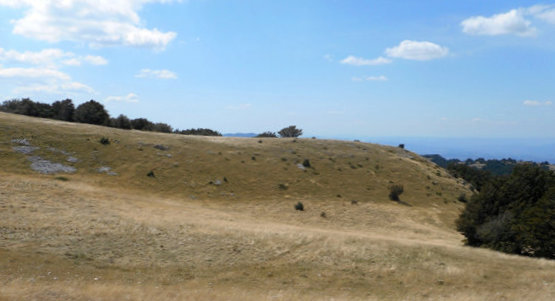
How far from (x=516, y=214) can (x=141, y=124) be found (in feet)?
298

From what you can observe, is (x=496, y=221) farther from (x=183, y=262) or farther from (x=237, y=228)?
(x=183, y=262)

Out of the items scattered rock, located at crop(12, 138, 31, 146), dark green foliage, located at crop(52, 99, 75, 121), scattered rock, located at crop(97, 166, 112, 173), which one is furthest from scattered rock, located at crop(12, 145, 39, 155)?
dark green foliage, located at crop(52, 99, 75, 121)

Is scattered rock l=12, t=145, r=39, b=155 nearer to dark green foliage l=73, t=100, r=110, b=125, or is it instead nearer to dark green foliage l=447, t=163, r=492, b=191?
dark green foliage l=73, t=100, r=110, b=125

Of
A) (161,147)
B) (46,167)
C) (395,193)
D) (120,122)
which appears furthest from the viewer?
(120,122)

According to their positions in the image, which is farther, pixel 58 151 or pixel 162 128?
pixel 162 128

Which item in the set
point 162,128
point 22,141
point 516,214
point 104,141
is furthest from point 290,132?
point 516,214

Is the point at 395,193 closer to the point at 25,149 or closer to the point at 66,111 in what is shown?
the point at 25,149

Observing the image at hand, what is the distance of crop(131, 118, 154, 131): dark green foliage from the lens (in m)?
92.4

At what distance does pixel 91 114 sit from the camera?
78562mm

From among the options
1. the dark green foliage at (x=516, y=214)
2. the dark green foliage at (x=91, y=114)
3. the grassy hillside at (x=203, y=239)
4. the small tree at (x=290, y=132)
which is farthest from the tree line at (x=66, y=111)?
the dark green foliage at (x=516, y=214)

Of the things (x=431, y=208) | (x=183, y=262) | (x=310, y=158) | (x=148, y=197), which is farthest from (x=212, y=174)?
(x=431, y=208)

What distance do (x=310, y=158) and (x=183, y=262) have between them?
4677 cm

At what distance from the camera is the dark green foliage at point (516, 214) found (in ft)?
75.3

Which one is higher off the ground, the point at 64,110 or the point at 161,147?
the point at 64,110
